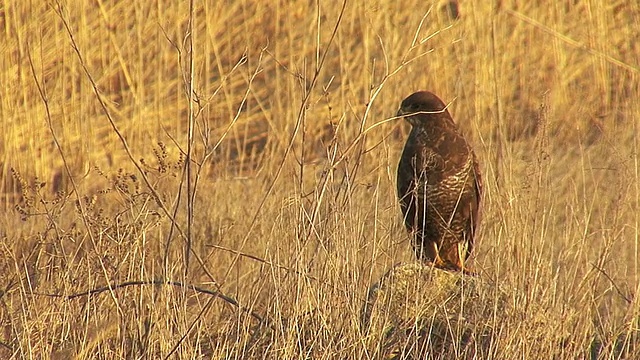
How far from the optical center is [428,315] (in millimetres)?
3670

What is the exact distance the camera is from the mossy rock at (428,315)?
338 cm

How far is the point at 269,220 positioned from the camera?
482 cm

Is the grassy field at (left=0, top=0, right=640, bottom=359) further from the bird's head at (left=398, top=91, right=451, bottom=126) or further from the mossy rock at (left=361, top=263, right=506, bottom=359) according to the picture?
the bird's head at (left=398, top=91, right=451, bottom=126)

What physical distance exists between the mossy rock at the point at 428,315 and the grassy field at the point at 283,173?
5 centimetres

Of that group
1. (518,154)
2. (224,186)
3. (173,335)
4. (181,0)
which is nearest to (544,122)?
(173,335)

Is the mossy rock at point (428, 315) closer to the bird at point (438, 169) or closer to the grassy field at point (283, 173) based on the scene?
the grassy field at point (283, 173)

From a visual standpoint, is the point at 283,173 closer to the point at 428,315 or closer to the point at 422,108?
the point at 422,108

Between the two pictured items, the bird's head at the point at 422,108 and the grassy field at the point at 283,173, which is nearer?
the grassy field at the point at 283,173

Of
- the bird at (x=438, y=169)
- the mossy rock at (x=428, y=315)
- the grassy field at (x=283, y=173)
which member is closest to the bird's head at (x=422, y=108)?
the bird at (x=438, y=169)

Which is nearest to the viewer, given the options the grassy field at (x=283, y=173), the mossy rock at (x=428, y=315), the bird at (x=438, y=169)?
the grassy field at (x=283, y=173)

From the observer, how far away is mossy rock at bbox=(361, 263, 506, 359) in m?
3.38

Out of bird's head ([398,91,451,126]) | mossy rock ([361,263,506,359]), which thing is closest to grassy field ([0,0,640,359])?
mossy rock ([361,263,506,359])

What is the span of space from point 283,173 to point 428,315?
2.06 m

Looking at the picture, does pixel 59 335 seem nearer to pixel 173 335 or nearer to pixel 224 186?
pixel 173 335
